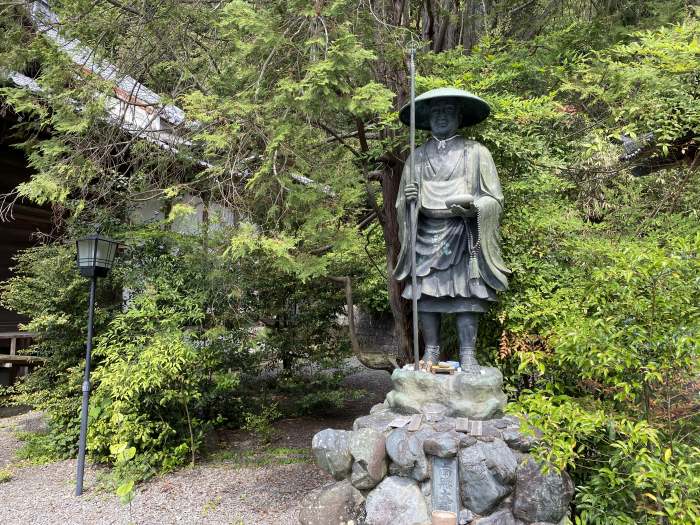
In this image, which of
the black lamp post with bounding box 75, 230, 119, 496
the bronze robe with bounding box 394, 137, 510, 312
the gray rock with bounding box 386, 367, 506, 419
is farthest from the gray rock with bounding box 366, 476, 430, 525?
the black lamp post with bounding box 75, 230, 119, 496

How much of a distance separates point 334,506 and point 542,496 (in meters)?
1.44

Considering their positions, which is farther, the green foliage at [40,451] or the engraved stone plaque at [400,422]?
the green foliage at [40,451]

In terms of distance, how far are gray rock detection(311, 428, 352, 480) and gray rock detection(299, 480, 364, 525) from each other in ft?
0.37

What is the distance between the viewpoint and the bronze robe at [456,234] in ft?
12.6

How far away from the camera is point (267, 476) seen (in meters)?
5.17

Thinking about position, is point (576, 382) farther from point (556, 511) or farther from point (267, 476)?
point (267, 476)

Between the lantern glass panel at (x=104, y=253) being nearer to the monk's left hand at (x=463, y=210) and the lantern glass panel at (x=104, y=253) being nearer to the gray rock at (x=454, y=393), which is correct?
the gray rock at (x=454, y=393)

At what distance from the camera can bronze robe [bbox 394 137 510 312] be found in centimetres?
385

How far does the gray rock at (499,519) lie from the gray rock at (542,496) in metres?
0.04

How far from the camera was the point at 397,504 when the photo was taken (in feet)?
10.6

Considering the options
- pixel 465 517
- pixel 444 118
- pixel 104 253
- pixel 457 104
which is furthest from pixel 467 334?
pixel 104 253

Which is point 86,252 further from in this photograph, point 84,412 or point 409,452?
point 409,452

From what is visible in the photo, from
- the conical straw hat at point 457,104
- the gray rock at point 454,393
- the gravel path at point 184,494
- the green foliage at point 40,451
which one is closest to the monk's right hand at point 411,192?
the conical straw hat at point 457,104

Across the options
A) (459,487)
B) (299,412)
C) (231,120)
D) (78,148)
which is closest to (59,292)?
(78,148)
